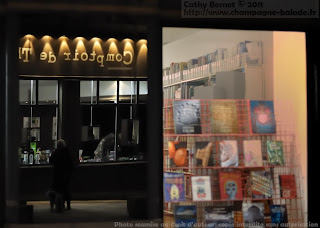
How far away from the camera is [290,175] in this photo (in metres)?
6.24

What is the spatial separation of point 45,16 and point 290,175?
127 inches

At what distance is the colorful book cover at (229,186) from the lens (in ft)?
19.9

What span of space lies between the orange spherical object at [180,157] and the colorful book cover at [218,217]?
1.89 ft

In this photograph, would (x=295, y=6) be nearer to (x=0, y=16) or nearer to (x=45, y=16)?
(x=45, y=16)

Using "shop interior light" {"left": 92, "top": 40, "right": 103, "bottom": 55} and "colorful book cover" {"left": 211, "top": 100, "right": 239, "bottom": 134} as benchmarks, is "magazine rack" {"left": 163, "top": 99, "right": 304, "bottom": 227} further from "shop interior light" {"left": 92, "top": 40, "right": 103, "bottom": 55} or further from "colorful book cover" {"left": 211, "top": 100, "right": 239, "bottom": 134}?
"shop interior light" {"left": 92, "top": 40, "right": 103, "bottom": 55}

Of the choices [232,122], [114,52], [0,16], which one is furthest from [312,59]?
[0,16]

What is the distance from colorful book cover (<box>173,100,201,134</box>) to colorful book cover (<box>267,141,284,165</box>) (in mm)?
850

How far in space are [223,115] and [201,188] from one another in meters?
0.84

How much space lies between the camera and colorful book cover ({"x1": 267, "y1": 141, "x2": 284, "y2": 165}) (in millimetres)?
6184

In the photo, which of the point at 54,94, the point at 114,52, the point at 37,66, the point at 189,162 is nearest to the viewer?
the point at 189,162

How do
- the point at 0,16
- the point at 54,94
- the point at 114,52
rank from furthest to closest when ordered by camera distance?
the point at 54,94
the point at 114,52
the point at 0,16

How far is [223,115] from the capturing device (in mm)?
6078

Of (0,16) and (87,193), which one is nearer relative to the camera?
(0,16)

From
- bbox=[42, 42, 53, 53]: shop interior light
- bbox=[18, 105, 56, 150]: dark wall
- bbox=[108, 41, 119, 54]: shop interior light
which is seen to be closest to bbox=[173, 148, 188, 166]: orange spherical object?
bbox=[108, 41, 119, 54]: shop interior light
